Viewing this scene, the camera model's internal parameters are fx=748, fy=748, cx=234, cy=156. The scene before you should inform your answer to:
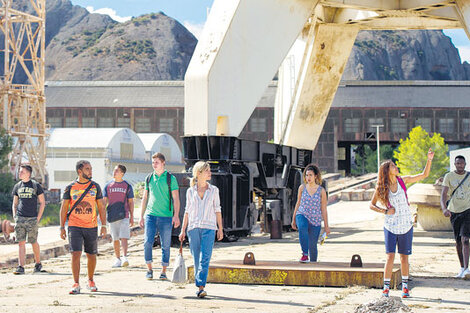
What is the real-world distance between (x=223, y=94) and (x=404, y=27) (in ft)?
24.4

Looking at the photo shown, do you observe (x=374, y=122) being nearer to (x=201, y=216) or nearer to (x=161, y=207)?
(x=161, y=207)

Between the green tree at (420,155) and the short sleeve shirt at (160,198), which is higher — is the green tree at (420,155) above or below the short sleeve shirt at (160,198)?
above

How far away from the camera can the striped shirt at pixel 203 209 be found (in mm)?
8664

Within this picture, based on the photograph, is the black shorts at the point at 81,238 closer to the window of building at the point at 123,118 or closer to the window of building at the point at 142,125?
the window of building at the point at 142,125

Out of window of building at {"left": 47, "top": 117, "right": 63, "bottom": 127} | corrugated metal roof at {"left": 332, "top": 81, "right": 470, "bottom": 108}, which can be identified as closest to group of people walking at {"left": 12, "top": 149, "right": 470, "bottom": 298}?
corrugated metal roof at {"left": 332, "top": 81, "right": 470, "bottom": 108}

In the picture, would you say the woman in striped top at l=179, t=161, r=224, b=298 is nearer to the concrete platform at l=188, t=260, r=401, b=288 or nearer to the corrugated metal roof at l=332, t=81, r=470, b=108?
the concrete platform at l=188, t=260, r=401, b=288

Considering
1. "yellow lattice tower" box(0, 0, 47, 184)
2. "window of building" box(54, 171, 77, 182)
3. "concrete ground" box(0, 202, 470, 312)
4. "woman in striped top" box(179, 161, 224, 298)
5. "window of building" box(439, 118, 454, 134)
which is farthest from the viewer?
"window of building" box(439, 118, 454, 134)

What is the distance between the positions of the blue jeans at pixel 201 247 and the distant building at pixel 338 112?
59985mm

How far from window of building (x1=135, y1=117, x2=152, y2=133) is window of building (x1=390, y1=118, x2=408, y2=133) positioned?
75.4 feet

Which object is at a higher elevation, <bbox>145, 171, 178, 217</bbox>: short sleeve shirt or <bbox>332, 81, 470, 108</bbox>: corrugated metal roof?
<bbox>332, 81, 470, 108</bbox>: corrugated metal roof

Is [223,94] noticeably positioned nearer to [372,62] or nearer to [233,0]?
[233,0]

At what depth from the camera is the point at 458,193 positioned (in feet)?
34.5

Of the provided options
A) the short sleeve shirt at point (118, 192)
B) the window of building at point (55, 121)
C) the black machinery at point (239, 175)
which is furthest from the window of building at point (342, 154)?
the short sleeve shirt at point (118, 192)

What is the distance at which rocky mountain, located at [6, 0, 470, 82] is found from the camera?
168 m
